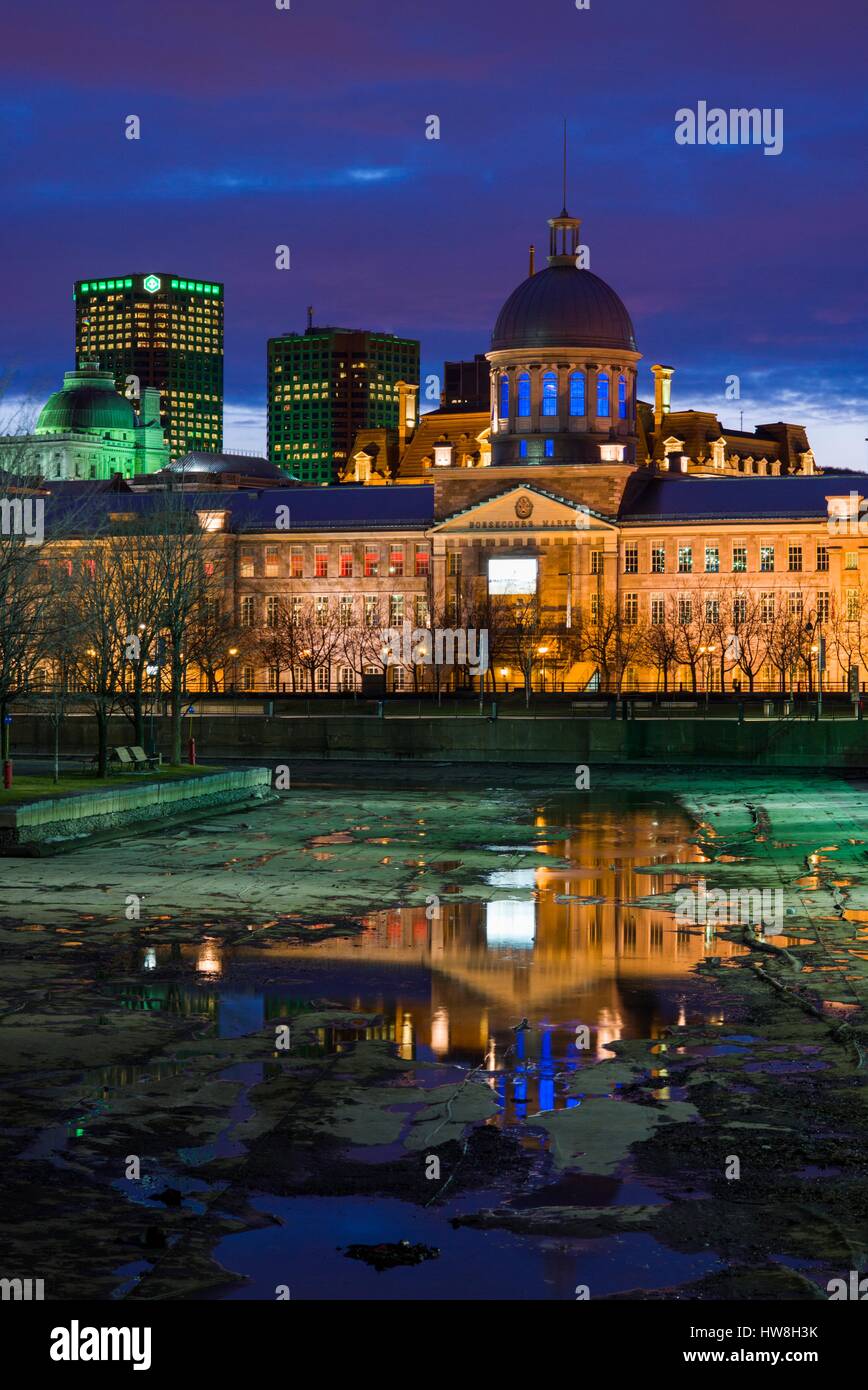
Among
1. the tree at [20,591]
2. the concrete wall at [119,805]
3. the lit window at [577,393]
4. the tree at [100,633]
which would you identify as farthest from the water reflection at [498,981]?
the lit window at [577,393]

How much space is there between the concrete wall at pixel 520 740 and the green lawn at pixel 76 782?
647 inches

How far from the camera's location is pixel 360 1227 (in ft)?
42.9

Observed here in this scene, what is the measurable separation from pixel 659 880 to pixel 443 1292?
20467 mm

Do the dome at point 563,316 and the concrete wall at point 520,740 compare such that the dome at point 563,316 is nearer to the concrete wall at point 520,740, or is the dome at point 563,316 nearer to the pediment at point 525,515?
the pediment at point 525,515

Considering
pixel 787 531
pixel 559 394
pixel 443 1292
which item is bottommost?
pixel 443 1292

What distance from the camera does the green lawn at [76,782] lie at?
37.2 m

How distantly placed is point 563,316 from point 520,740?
64818 millimetres

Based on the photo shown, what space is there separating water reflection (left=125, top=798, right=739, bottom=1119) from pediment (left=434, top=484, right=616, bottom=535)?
93.0 m

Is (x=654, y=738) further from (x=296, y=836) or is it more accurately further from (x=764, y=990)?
(x=764, y=990)

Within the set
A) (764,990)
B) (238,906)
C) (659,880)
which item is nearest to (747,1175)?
(764,990)

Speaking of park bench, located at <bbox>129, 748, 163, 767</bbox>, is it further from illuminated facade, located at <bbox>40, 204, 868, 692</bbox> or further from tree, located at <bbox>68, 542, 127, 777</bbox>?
illuminated facade, located at <bbox>40, 204, 868, 692</bbox>

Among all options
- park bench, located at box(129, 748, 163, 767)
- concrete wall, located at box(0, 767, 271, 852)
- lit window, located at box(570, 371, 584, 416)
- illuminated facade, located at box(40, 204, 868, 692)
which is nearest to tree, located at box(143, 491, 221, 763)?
park bench, located at box(129, 748, 163, 767)

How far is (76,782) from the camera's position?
4297cm
